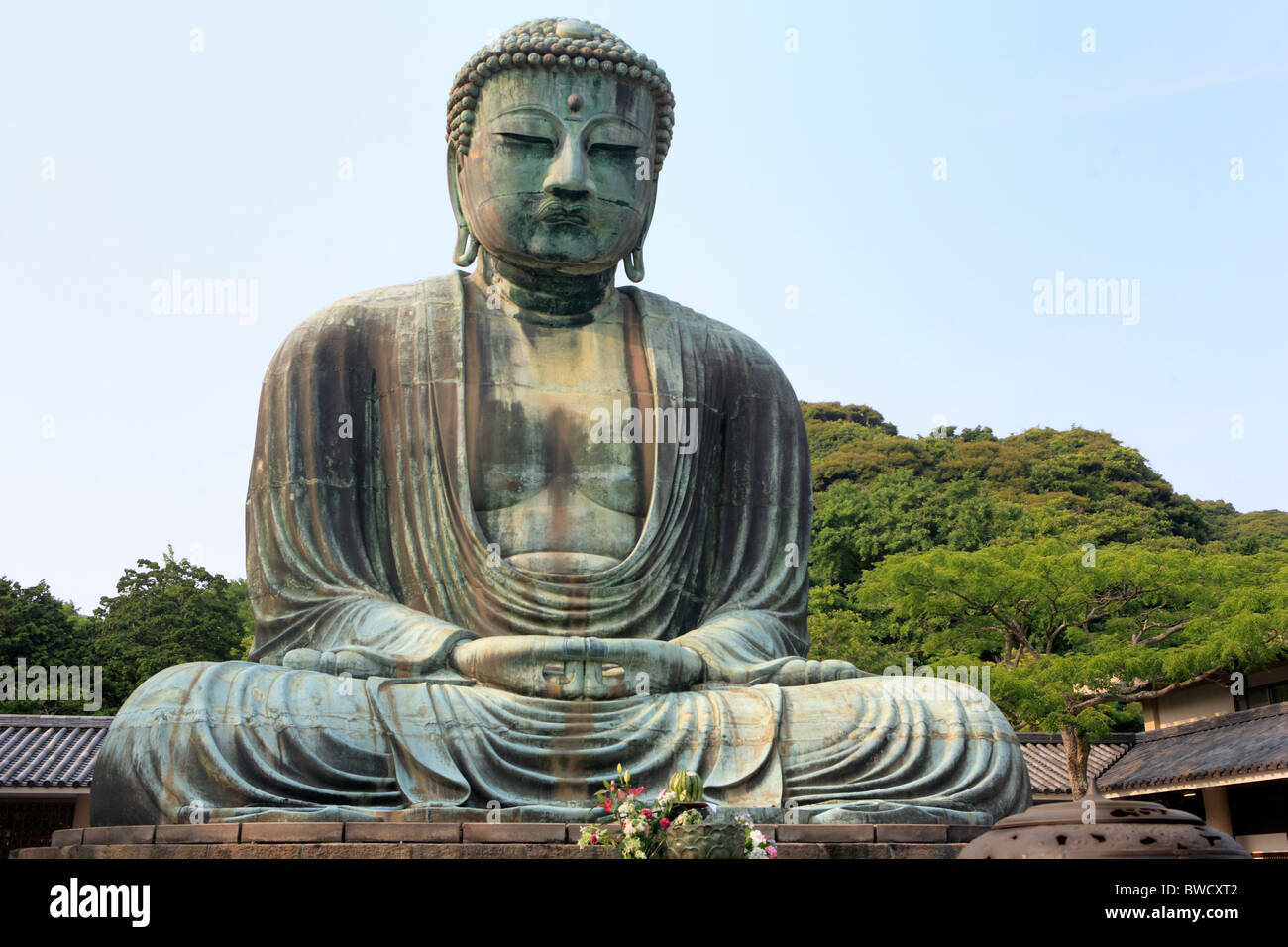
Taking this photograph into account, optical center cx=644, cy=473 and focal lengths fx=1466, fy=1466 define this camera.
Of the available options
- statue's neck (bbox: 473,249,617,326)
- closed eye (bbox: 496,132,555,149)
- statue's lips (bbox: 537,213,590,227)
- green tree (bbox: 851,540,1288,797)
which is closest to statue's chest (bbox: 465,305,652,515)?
statue's neck (bbox: 473,249,617,326)

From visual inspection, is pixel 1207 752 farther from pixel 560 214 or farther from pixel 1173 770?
pixel 560 214

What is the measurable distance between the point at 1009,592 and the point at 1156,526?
1387 centimetres

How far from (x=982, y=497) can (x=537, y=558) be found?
2732 cm

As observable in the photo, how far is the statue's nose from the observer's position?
26.2 ft

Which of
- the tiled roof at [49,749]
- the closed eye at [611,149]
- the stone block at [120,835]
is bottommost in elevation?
the tiled roof at [49,749]

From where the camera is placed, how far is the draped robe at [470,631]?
6375mm

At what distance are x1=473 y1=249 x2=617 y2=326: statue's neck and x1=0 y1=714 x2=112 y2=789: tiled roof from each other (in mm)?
13131

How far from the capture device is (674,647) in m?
7.21

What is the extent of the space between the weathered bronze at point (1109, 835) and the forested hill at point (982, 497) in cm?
2356

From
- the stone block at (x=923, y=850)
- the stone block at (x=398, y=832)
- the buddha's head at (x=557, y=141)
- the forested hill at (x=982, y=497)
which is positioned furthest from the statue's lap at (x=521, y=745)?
the forested hill at (x=982, y=497)

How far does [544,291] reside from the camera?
8.54 meters

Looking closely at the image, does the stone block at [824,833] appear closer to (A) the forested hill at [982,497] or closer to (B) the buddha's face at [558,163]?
(B) the buddha's face at [558,163]
